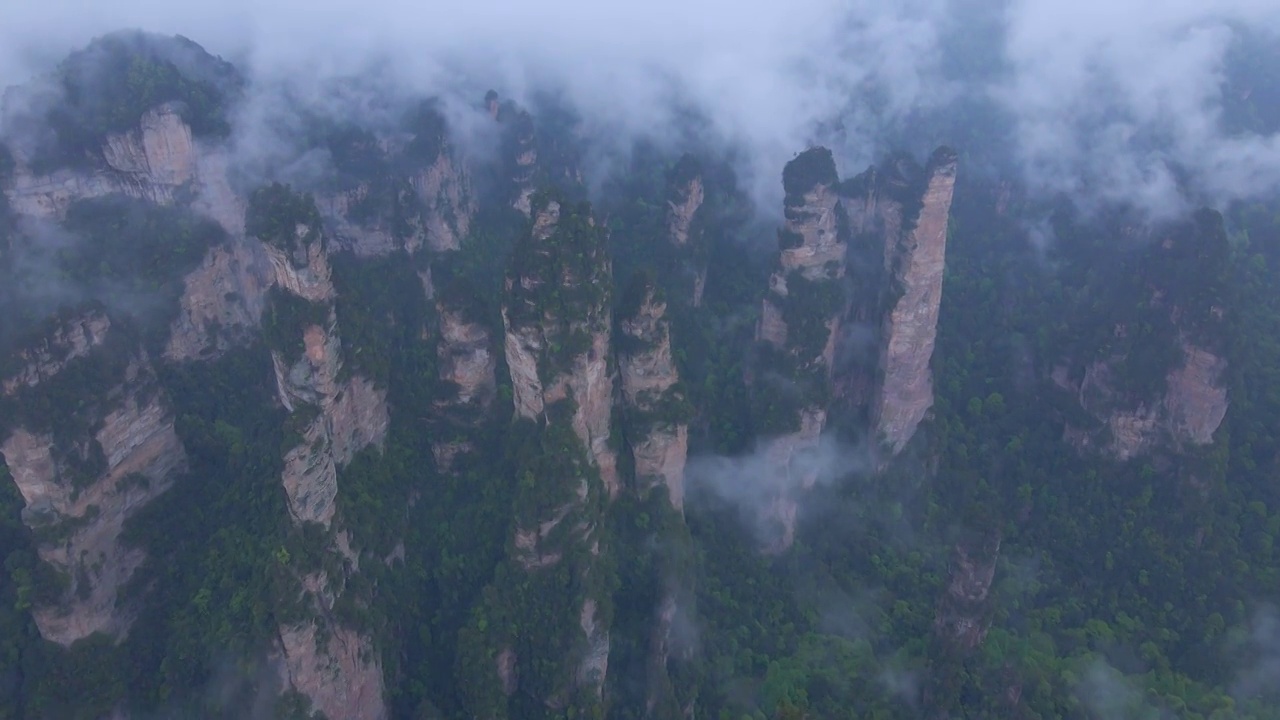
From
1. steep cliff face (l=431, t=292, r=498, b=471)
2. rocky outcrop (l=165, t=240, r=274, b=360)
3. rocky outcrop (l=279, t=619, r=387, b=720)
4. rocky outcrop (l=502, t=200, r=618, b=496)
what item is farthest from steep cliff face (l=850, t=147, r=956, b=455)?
rocky outcrop (l=165, t=240, r=274, b=360)

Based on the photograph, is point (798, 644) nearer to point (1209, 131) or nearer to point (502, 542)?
point (502, 542)

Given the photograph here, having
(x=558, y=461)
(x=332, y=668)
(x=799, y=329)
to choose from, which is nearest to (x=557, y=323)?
(x=558, y=461)

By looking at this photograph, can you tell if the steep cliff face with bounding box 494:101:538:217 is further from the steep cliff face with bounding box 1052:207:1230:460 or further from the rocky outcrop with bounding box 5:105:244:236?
the steep cliff face with bounding box 1052:207:1230:460

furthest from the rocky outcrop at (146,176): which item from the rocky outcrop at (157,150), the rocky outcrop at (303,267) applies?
the rocky outcrop at (303,267)

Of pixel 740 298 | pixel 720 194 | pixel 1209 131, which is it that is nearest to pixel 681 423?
pixel 740 298

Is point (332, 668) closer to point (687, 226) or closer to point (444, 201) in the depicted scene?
point (444, 201)

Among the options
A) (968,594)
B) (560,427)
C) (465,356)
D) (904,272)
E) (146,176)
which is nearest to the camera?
(560,427)

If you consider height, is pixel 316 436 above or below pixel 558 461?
above

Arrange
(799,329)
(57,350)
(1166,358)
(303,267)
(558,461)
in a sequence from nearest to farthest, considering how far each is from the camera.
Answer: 1. (57,350)
2. (303,267)
3. (558,461)
4. (1166,358)
5. (799,329)
